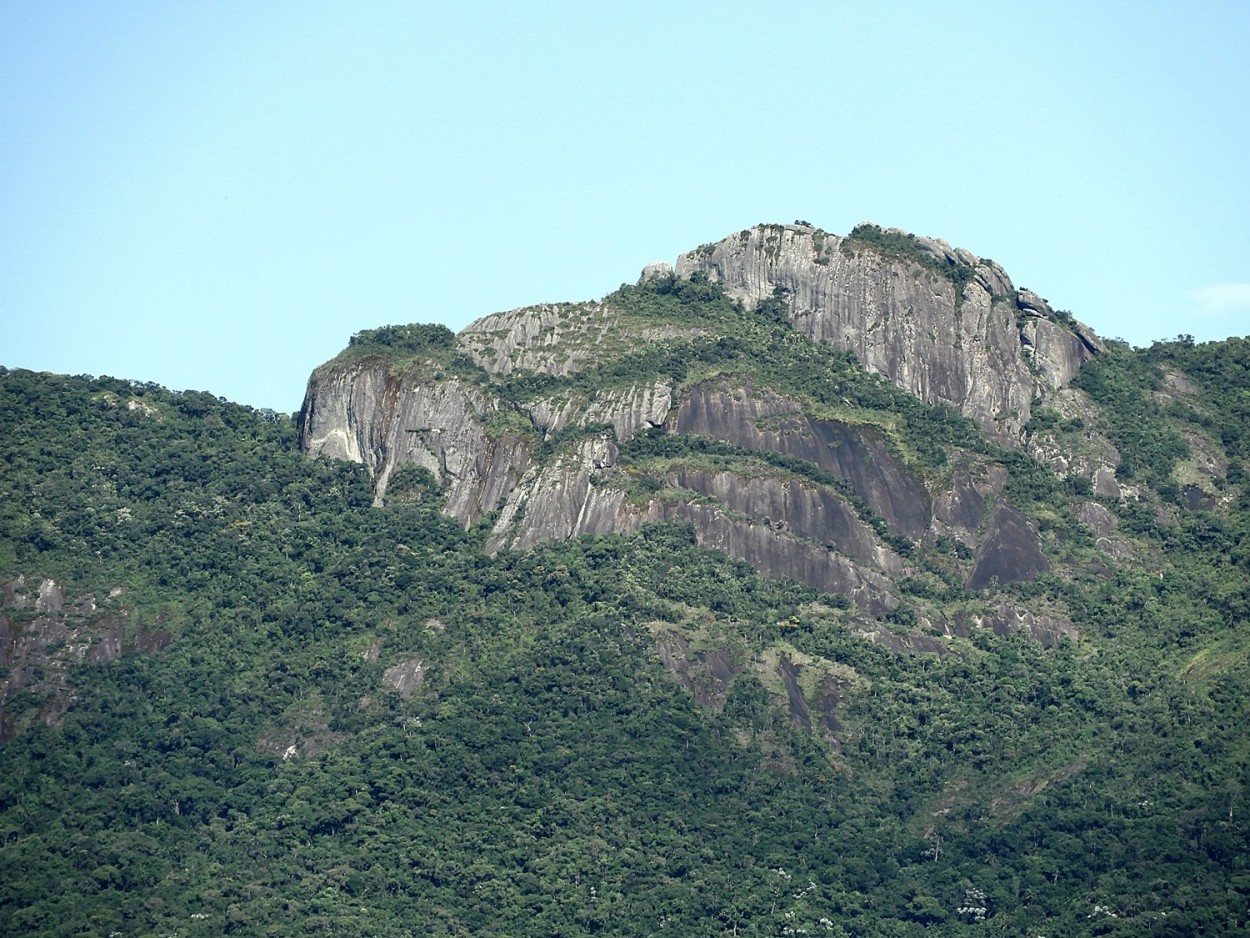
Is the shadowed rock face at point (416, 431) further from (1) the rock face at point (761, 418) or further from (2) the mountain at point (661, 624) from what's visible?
(2) the mountain at point (661, 624)

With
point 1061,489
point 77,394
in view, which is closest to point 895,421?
point 1061,489

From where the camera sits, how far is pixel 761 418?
17388 centimetres

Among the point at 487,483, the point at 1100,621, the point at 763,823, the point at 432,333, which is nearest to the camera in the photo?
the point at 763,823

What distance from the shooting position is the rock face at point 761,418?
166625 millimetres

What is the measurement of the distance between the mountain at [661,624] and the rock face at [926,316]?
0.89ft

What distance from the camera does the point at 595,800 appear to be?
145750mm

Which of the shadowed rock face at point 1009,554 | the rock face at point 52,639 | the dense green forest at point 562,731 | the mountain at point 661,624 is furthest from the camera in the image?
the shadowed rock face at point 1009,554

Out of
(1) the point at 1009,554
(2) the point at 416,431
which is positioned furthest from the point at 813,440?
(2) the point at 416,431

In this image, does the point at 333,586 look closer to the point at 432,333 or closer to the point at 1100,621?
the point at 432,333

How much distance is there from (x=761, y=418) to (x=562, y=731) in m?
31.8

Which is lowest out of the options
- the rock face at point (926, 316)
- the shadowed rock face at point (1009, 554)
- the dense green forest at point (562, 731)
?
the dense green forest at point (562, 731)

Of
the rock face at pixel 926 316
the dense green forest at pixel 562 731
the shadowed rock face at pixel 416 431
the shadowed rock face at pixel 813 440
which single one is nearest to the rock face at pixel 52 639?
the dense green forest at pixel 562 731

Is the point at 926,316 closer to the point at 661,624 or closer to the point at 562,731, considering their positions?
the point at 661,624

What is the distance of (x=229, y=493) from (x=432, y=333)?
1902 cm
